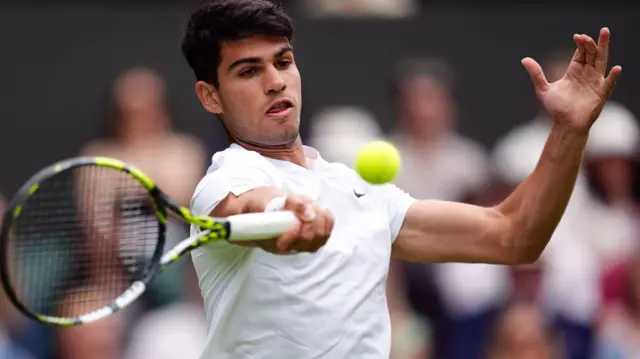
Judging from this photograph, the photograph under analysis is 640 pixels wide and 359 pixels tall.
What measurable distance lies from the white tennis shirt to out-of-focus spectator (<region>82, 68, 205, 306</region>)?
3846 mm

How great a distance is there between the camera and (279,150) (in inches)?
209

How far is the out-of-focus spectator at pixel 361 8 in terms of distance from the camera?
1035cm

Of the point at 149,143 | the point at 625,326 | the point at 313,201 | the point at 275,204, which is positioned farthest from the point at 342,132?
the point at 275,204

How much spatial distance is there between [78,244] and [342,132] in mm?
4402

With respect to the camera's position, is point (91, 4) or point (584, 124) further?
point (91, 4)

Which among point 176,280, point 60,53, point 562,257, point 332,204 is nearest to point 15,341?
point 176,280

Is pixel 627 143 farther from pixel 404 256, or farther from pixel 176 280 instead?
pixel 404 256

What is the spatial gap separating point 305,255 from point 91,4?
5.30 m

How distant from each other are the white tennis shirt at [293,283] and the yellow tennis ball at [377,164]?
0.10 m

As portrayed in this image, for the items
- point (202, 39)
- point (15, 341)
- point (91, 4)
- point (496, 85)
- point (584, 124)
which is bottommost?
point (15, 341)

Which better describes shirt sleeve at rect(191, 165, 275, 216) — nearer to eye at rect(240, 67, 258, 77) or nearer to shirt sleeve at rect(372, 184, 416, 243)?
eye at rect(240, 67, 258, 77)

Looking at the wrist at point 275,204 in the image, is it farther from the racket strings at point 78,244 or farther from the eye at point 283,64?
the eye at point 283,64

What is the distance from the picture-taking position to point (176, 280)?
8906mm

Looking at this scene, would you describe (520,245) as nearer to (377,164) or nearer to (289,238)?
(377,164)
